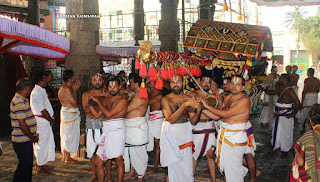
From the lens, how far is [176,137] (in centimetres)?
489

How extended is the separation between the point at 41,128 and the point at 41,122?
0.12 meters

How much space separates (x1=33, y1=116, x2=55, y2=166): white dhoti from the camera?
5.96 meters

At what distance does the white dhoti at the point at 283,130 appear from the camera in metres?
7.00

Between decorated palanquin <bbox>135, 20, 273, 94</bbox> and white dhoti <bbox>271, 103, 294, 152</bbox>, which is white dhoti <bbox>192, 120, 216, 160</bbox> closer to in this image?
decorated palanquin <bbox>135, 20, 273, 94</bbox>

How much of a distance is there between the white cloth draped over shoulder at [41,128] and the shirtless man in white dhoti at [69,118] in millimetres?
403

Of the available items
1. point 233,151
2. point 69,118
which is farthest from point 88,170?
point 233,151

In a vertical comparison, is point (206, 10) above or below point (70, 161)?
above

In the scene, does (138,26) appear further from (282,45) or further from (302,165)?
(282,45)

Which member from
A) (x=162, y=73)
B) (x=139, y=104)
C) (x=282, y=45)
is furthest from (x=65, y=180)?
(x=282, y=45)

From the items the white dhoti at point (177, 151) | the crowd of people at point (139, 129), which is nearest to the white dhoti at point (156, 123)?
the crowd of people at point (139, 129)

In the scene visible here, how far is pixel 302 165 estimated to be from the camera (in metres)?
3.44

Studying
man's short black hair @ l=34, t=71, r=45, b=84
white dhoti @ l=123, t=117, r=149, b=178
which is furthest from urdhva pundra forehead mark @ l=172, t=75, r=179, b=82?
man's short black hair @ l=34, t=71, r=45, b=84

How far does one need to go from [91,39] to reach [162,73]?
12.2 feet

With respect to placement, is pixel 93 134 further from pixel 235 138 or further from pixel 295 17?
pixel 295 17
